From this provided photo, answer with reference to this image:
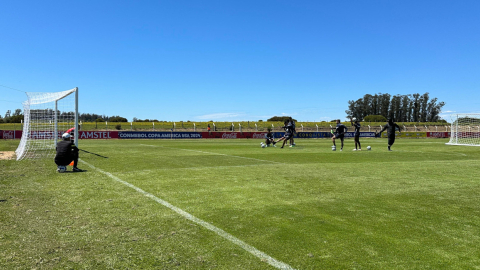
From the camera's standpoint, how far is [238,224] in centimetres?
441

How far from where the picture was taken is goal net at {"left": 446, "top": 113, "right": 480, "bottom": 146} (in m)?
→ 28.5

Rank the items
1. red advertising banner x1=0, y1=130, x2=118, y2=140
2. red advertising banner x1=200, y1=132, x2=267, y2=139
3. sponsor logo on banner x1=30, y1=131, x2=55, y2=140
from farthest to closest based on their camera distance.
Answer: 1. red advertising banner x1=200, y1=132, x2=267, y2=139
2. red advertising banner x1=0, y1=130, x2=118, y2=140
3. sponsor logo on banner x1=30, y1=131, x2=55, y2=140

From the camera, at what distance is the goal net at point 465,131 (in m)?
28.5

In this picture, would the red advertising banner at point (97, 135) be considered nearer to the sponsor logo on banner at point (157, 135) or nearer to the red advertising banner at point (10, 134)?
the sponsor logo on banner at point (157, 135)

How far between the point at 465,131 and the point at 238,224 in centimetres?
3705

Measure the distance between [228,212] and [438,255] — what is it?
283 cm

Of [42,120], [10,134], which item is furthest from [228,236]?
[10,134]

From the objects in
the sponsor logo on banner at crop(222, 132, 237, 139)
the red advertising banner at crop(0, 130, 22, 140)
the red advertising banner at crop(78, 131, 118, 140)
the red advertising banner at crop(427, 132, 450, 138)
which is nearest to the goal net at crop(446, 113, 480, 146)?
the red advertising banner at crop(427, 132, 450, 138)

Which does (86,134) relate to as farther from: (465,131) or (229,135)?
(465,131)

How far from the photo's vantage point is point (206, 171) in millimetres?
9688

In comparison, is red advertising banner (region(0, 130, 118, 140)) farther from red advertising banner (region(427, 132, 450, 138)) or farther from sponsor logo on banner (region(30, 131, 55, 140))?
red advertising banner (region(427, 132, 450, 138))

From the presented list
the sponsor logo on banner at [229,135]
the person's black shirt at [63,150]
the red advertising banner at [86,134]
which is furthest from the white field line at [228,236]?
the sponsor logo on banner at [229,135]

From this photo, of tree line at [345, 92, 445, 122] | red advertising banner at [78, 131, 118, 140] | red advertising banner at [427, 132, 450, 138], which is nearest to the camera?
red advertising banner at [78, 131, 118, 140]

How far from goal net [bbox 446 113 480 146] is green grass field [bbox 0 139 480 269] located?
24.9 meters
